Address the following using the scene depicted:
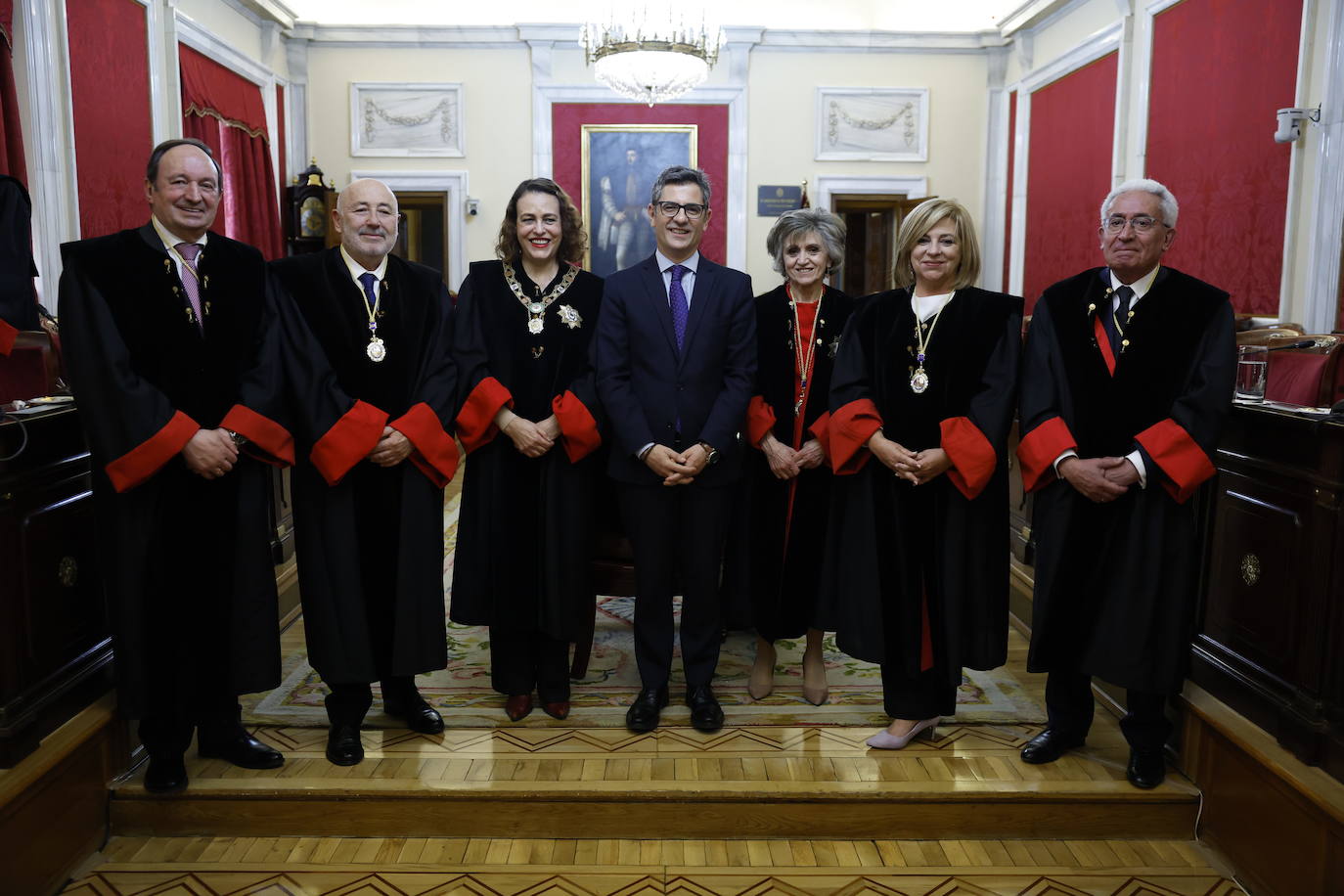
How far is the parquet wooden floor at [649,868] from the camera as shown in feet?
7.91

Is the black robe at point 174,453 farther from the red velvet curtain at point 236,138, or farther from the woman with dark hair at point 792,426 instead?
the red velvet curtain at point 236,138

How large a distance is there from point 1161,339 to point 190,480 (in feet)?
8.50

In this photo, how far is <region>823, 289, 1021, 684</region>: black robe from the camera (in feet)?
8.90

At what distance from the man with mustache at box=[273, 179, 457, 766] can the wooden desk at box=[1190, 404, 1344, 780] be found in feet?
7.29

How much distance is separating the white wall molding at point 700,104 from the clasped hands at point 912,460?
653 centimetres

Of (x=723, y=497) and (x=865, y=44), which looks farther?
Answer: (x=865, y=44)

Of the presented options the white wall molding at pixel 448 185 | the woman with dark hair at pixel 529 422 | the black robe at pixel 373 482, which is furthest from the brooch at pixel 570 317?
the white wall molding at pixel 448 185

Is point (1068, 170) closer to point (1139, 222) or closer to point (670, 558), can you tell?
point (1139, 222)

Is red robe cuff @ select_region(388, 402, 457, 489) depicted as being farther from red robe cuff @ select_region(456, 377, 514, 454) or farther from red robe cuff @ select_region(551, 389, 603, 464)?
red robe cuff @ select_region(551, 389, 603, 464)

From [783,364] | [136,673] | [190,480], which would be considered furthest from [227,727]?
[783,364]

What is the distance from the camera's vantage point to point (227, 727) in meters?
2.76

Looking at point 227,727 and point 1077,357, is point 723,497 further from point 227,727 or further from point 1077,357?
point 227,727

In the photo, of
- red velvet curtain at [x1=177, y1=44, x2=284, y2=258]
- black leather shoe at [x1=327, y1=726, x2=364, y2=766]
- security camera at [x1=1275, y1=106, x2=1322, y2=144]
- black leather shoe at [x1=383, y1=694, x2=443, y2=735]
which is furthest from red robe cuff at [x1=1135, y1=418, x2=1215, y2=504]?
red velvet curtain at [x1=177, y1=44, x2=284, y2=258]

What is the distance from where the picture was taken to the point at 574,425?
2.84m
